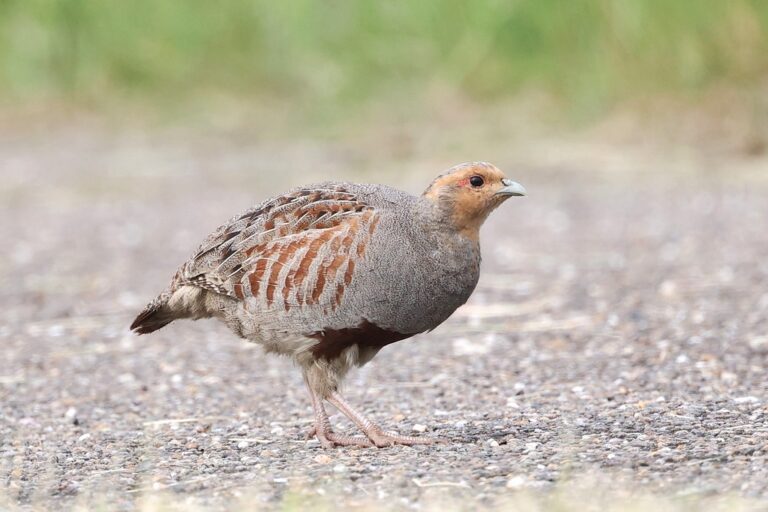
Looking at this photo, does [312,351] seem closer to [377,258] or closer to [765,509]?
[377,258]

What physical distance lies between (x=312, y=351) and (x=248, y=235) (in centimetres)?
47

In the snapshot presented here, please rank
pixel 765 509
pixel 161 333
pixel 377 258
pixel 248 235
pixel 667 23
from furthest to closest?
1. pixel 667 23
2. pixel 161 333
3. pixel 248 235
4. pixel 377 258
5. pixel 765 509

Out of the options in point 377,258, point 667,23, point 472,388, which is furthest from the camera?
point 667,23

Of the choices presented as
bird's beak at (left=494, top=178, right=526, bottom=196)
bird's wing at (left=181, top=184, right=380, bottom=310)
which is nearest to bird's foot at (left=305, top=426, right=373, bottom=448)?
bird's wing at (left=181, top=184, right=380, bottom=310)

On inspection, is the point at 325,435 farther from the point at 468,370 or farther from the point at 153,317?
the point at 468,370

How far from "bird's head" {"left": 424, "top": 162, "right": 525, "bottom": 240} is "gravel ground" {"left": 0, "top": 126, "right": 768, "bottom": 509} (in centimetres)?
71

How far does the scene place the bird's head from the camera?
4156 millimetres

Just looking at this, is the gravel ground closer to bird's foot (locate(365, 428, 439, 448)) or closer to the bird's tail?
bird's foot (locate(365, 428, 439, 448))

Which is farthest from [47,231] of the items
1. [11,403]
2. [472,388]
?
[472,388]

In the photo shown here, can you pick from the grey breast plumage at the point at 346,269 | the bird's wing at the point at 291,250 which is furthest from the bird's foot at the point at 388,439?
the bird's wing at the point at 291,250

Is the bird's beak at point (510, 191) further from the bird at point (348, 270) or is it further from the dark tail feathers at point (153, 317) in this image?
the dark tail feathers at point (153, 317)

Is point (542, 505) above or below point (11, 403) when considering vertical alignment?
below

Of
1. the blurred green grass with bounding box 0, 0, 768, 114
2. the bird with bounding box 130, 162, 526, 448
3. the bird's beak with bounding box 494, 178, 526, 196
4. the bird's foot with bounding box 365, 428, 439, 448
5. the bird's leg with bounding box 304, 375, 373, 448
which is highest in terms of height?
the blurred green grass with bounding box 0, 0, 768, 114

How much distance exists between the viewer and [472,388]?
5078 mm
